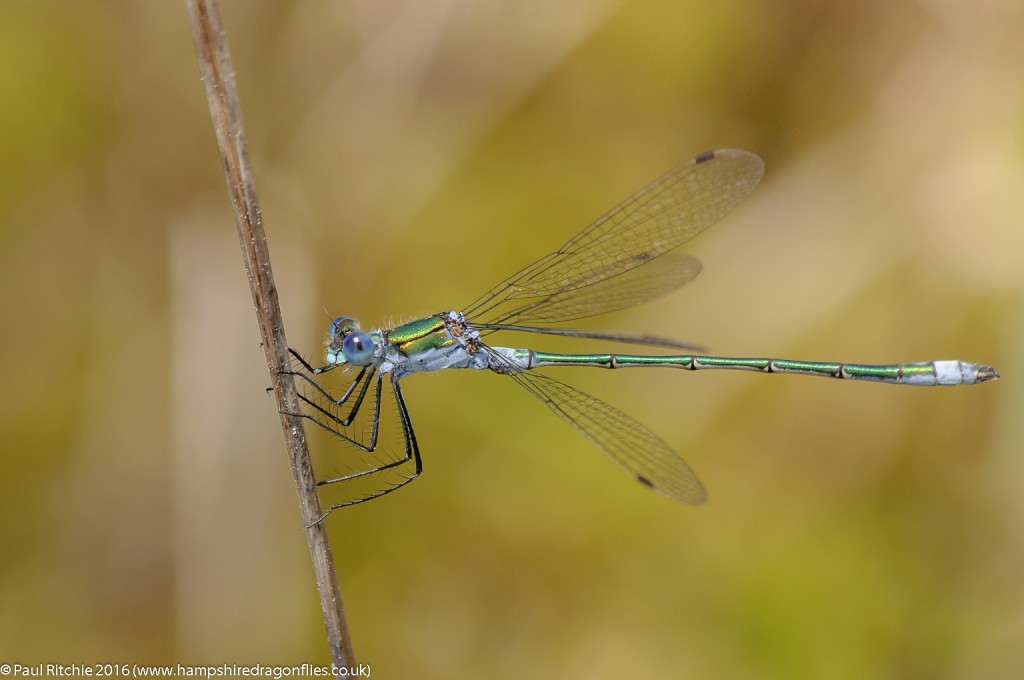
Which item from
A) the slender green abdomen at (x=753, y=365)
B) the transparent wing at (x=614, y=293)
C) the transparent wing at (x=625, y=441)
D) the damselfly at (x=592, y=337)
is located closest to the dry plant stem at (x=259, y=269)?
the damselfly at (x=592, y=337)

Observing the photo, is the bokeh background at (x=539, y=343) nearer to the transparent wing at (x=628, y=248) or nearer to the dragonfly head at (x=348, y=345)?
the transparent wing at (x=628, y=248)

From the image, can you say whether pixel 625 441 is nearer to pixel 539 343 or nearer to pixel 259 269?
pixel 539 343

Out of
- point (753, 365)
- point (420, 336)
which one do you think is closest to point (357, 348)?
point (420, 336)

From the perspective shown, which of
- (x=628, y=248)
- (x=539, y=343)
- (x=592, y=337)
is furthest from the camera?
(x=539, y=343)

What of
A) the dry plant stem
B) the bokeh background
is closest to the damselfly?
the bokeh background

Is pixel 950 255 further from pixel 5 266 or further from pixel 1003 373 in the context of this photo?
pixel 5 266
